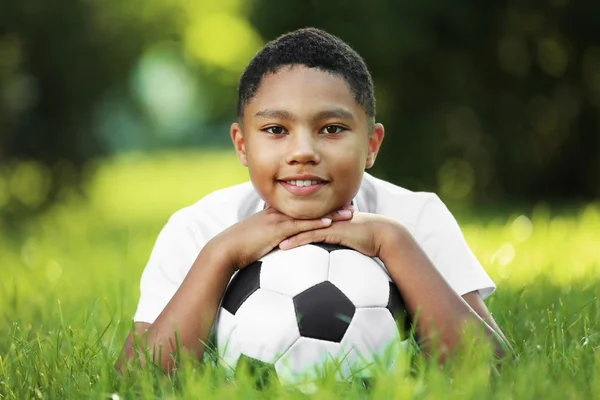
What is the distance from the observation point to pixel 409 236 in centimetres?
300

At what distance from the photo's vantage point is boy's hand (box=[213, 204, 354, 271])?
9.66 ft

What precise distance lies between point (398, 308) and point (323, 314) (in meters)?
0.30

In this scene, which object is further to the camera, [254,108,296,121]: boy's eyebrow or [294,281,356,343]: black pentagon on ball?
[254,108,296,121]: boy's eyebrow

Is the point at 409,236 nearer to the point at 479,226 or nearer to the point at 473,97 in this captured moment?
the point at 479,226

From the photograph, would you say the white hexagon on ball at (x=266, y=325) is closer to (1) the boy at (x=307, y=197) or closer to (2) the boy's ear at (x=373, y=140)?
(1) the boy at (x=307, y=197)

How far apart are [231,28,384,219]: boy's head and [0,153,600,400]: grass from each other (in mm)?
653

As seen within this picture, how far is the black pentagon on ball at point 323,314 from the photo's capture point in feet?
9.07

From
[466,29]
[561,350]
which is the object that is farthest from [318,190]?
[466,29]

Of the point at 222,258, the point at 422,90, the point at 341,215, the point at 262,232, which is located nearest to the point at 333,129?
the point at 341,215

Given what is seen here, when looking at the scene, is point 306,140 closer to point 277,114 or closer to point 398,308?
point 277,114

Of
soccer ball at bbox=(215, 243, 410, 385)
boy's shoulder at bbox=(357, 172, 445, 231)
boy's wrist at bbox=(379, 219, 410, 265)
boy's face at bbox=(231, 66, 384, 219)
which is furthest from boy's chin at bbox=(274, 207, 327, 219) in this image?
boy's shoulder at bbox=(357, 172, 445, 231)

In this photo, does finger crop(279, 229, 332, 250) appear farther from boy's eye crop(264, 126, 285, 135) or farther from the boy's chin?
boy's eye crop(264, 126, 285, 135)

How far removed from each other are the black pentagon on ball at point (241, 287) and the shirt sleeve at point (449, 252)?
2.34ft

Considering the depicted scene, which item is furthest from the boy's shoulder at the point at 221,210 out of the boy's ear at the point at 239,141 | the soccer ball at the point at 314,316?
the soccer ball at the point at 314,316
